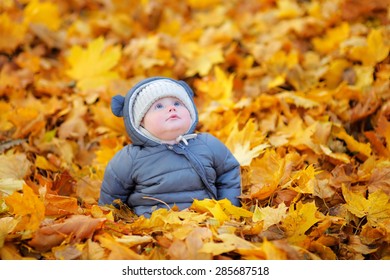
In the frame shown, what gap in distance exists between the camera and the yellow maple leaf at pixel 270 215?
2123mm

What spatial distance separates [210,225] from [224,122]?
118cm

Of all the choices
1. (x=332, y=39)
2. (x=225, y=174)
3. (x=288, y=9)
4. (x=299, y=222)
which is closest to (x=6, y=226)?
(x=225, y=174)

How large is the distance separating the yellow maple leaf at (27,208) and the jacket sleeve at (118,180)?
16.4 inches

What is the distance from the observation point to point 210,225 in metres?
2.10

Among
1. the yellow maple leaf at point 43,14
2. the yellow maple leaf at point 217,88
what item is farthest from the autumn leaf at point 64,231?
the yellow maple leaf at point 43,14

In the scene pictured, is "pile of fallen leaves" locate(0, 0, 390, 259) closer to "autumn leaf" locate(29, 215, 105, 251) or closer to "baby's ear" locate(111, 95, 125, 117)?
"autumn leaf" locate(29, 215, 105, 251)

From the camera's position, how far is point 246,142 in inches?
114

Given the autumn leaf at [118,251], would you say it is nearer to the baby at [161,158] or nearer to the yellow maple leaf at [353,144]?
the baby at [161,158]

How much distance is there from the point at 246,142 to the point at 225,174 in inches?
17.5

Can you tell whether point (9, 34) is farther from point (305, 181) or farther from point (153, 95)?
point (305, 181)
